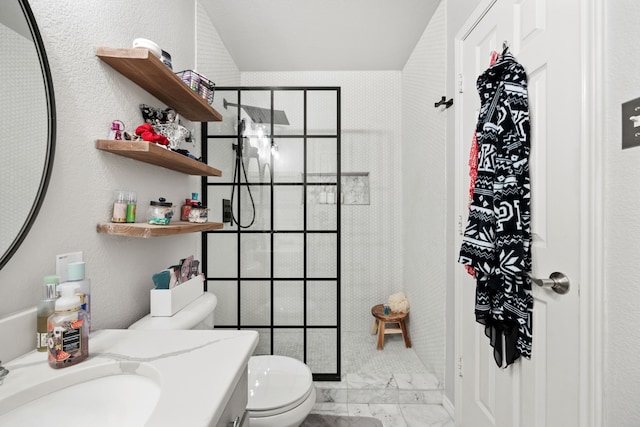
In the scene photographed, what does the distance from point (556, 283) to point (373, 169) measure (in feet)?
6.34

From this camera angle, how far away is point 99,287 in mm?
998

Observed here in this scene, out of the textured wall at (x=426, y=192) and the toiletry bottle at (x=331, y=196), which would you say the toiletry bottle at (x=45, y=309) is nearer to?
the toiletry bottle at (x=331, y=196)

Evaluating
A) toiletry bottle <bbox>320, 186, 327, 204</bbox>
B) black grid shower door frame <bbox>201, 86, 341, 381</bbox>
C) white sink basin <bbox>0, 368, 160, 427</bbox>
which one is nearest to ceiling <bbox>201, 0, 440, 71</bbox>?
black grid shower door frame <bbox>201, 86, 341, 381</bbox>

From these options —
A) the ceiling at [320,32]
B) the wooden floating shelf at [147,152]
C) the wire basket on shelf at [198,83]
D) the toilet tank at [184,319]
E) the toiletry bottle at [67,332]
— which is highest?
the ceiling at [320,32]

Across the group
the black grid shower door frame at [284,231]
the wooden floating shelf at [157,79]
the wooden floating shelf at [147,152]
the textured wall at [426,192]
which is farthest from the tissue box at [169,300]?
the textured wall at [426,192]

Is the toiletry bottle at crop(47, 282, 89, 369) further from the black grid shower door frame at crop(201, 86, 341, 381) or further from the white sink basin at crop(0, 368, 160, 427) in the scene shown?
the black grid shower door frame at crop(201, 86, 341, 381)

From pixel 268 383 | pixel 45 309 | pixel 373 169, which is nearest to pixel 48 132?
pixel 45 309

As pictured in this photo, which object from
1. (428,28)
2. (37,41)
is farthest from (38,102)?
(428,28)

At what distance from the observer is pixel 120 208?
1.04 metres

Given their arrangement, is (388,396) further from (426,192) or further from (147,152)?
(147,152)

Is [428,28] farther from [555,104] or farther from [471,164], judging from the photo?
[555,104]

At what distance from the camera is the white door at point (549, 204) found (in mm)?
868

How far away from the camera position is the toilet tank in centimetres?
109

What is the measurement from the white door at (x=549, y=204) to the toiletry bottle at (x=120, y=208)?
1473mm
